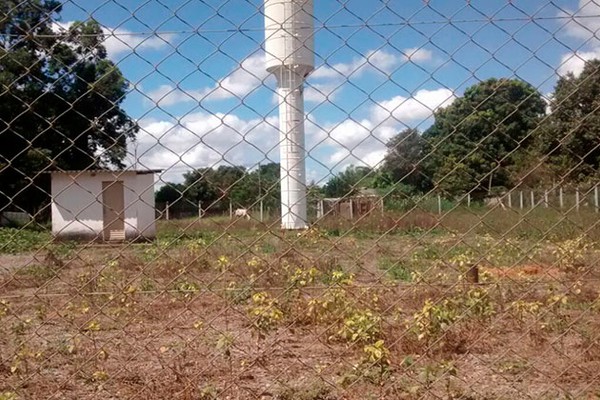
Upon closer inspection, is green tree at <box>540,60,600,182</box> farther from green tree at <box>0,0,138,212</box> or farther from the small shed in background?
green tree at <box>0,0,138,212</box>

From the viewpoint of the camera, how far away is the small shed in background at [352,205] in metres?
1.93

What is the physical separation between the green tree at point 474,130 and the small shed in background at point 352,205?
213 millimetres

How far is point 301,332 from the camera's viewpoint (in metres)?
4.11

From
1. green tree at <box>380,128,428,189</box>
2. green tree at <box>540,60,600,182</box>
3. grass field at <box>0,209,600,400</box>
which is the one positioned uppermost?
green tree at <box>540,60,600,182</box>

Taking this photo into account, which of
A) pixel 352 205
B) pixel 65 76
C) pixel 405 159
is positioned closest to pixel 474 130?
pixel 405 159

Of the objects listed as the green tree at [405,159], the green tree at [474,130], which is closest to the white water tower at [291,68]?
the green tree at [405,159]

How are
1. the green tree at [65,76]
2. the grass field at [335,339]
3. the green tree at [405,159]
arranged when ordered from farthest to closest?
the grass field at [335,339]
the green tree at [405,159]
the green tree at [65,76]

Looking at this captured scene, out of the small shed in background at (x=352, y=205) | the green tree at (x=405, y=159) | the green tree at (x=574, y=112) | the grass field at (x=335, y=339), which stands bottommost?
the grass field at (x=335, y=339)

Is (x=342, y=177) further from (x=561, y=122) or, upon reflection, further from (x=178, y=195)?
(x=561, y=122)

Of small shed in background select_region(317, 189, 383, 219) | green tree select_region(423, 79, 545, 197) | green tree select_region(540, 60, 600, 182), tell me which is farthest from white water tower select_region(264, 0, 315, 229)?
green tree select_region(540, 60, 600, 182)

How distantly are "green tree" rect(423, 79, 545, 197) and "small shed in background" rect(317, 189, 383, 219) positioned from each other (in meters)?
0.21

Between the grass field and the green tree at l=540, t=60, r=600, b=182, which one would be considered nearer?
the green tree at l=540, t=60, r=600, b=182

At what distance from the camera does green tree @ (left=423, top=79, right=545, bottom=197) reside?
1.94m

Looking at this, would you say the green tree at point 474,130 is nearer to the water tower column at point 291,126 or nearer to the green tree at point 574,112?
the green tree at point 574,112
